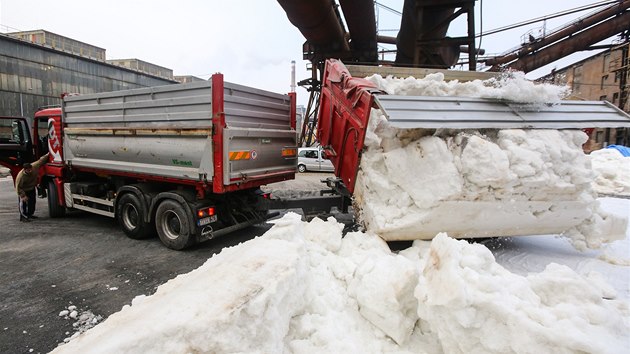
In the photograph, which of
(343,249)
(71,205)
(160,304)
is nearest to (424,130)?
(343,249)

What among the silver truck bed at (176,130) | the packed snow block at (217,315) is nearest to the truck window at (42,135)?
the silver truck bed at (176,130)

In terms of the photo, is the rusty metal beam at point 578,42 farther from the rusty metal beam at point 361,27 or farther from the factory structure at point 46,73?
the factory structure at point 46,73

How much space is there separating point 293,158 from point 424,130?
2.91 metres

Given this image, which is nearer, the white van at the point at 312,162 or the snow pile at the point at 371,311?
the snow pile at the point at 371,311

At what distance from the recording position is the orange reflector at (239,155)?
14.5 feet

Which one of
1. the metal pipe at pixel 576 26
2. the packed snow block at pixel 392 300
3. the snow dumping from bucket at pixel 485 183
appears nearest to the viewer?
the packed snow block at pixel 392 300

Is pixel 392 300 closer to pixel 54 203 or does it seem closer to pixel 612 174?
pixel 54 203

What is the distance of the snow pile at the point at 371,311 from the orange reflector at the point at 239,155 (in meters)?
2.10

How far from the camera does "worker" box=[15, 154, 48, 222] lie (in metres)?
6.66

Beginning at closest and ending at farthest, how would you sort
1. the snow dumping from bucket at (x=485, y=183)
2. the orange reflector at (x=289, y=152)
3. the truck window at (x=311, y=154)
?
the snow dumping from bucket at (x=485, y=183) < the orange reflector at (x=289, y=152) < the truck window at (x=311, y=154)

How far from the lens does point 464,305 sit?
185 centimetres

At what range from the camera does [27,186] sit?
268 inches

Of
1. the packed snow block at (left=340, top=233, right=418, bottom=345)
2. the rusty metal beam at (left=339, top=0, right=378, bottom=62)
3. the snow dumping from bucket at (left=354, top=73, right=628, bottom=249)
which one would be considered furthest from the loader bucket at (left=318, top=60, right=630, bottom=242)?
the rusty metal beam at (left=339, top=0, right=378, bottom=62)

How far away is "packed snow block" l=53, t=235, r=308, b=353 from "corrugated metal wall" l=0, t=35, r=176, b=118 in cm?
3501
